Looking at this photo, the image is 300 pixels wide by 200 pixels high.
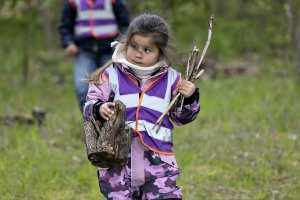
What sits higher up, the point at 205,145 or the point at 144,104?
the point at 144,104

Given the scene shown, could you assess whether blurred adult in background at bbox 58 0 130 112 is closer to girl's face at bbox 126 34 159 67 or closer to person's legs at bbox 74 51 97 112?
person's legs at bbox 74 51 97 112

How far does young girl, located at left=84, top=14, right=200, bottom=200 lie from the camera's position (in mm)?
3295

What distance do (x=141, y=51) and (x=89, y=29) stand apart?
292 cm

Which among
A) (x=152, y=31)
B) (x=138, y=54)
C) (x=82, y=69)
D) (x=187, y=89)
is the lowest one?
(x=82, y=69)

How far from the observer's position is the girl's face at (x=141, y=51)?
131 inches

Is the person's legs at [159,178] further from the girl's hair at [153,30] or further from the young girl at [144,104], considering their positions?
the girl's hair at [153,30]

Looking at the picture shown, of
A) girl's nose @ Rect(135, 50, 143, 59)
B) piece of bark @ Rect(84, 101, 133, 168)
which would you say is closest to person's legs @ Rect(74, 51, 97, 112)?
girl's nose @ Rect(135, 50, 143, 59)

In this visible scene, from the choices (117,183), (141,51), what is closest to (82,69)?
(141,51)

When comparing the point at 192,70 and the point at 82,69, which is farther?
the point at 82,69

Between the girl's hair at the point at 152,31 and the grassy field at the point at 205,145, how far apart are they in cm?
164

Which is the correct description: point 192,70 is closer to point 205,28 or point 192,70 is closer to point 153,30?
point 153,30

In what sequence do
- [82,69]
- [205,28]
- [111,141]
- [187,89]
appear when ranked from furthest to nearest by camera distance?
[205,28] < [82,69] < [187,89] < [111,141]

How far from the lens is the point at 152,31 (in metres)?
Answer: 3.33

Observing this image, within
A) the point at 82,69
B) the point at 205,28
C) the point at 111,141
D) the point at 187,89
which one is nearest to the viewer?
the point at 111,141
